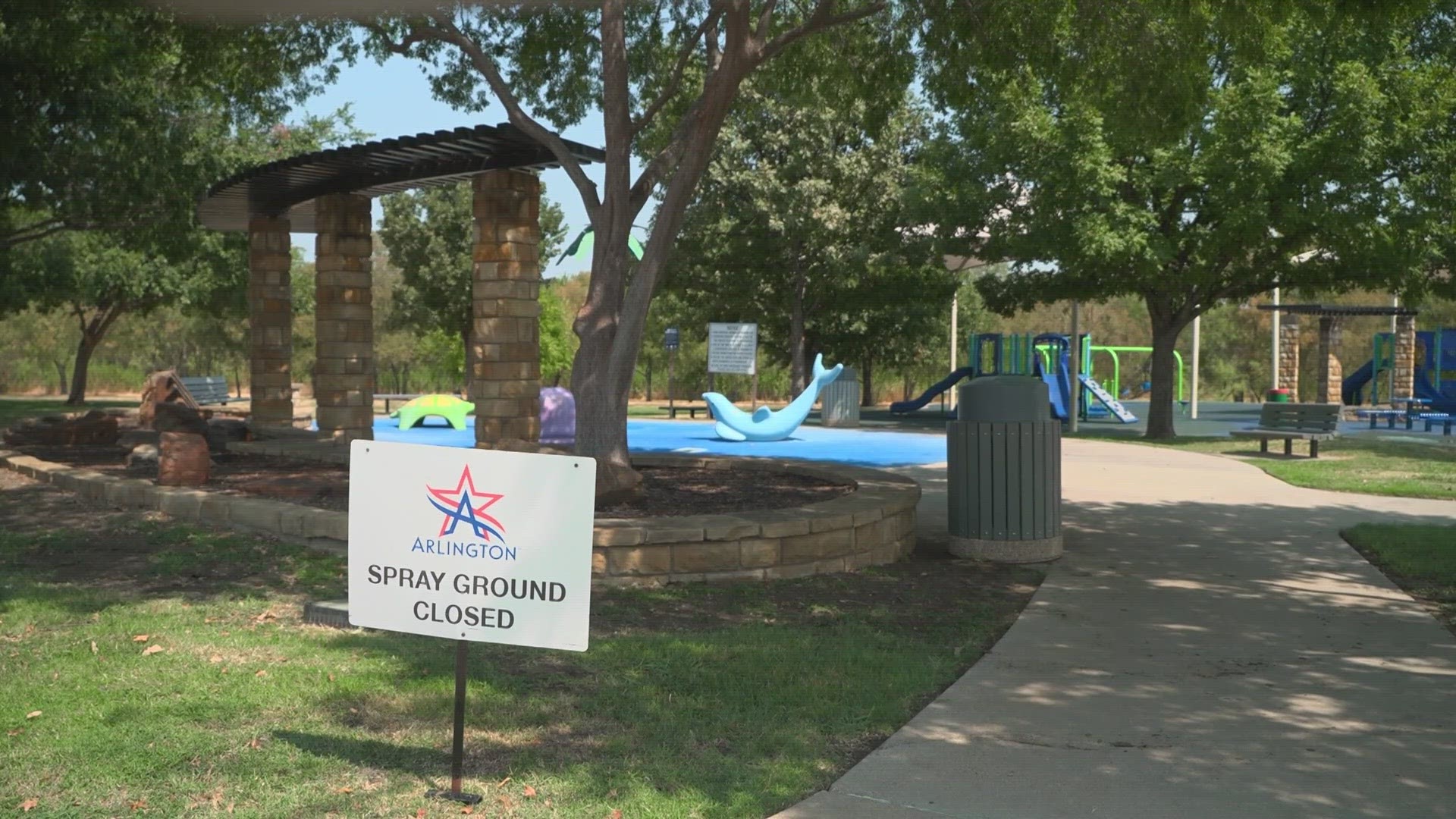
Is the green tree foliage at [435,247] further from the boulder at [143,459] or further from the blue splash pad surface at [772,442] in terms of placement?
the boulder at [143,459]

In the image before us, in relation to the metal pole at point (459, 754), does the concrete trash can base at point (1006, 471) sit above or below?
above

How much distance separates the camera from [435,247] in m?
36.2

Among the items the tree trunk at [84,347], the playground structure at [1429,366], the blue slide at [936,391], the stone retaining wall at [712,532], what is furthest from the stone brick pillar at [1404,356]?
the tree trunk at [84,347]

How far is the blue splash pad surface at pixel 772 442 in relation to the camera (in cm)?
1886

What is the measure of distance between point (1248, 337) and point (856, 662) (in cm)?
4810

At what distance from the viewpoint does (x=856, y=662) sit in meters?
5.79

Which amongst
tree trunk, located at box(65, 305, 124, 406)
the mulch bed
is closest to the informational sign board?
the mulch bed

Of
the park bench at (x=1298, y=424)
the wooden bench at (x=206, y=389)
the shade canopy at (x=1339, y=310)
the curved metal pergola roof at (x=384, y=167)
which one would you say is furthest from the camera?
the shade canopy at (x=1339, y=310)

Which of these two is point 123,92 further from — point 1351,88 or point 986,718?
point 1351,88

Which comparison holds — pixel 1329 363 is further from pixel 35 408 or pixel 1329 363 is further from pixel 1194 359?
pixel 35 408

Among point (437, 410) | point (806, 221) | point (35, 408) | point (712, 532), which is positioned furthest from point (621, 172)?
point (35, 408)

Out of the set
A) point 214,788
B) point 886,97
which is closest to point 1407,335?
point 886,97

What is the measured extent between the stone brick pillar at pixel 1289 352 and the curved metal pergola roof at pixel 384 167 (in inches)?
1137

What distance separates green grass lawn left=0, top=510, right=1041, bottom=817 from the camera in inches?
160
